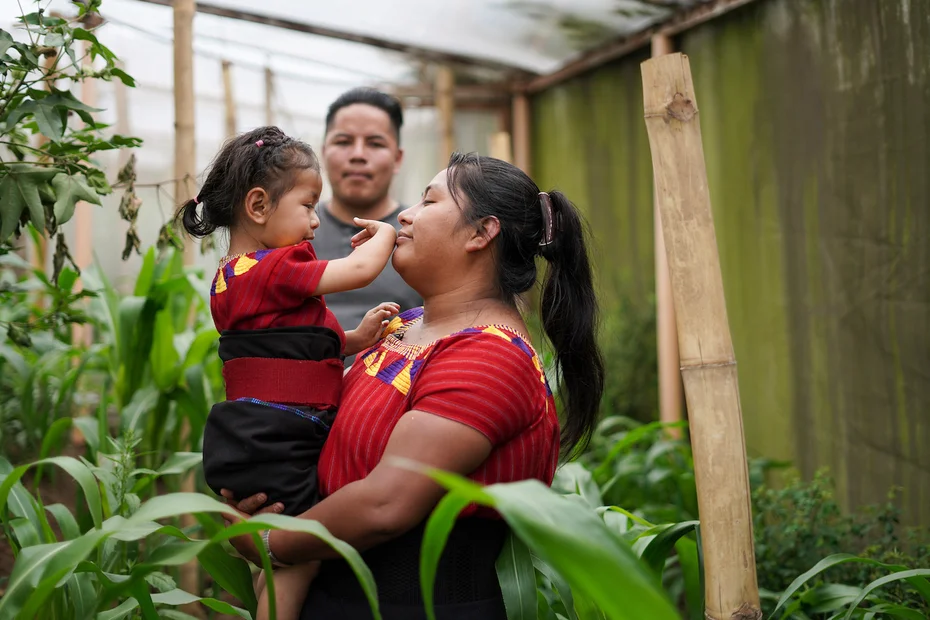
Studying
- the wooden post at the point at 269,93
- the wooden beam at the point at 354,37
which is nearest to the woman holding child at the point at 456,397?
the wooden beam at the point at 354,37

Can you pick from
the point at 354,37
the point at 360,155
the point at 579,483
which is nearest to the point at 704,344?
the point at 579,483

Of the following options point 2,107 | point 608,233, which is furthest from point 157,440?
point 608,233

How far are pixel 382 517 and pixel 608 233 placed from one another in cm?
406

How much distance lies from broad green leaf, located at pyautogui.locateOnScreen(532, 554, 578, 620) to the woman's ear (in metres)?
0.85

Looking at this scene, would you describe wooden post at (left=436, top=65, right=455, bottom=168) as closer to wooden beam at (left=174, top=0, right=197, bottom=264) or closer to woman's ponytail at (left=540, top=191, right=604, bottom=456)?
wooden beam at (left=174, top=0, right=197, bottom=264)

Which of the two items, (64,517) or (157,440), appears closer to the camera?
(64,517)

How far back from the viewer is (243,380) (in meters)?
1.56

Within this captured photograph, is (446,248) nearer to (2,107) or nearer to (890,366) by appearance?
(2,107)

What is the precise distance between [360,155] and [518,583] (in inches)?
67.6

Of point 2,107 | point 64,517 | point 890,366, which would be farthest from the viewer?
point 890,366

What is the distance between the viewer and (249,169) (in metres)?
1.63

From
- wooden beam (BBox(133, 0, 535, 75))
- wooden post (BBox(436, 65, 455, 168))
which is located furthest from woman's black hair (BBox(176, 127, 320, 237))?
wooden post (BBox(436, 65, 455, 168))

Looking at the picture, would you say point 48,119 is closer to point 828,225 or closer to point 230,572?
point 230,572

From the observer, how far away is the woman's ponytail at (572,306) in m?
1.68
